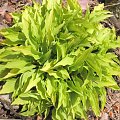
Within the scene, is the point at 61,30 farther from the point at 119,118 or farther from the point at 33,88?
the point at 119,118

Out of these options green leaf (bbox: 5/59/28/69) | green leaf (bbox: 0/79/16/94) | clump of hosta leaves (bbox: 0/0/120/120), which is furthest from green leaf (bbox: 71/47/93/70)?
green leaf (bbox: 0/79/16/94)

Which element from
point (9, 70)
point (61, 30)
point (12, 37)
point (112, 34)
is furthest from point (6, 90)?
point (112, 34)

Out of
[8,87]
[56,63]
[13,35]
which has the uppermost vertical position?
[13,35]

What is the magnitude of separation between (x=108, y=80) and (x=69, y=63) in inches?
17.1

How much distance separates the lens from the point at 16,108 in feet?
11.4

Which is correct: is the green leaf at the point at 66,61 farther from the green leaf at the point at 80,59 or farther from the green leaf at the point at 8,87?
the green leaf at the point at 8,87

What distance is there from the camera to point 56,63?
320 centimetres

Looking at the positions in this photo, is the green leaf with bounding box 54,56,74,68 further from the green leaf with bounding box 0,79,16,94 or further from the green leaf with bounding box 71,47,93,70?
the green leaf with bounding box 0,79,16,94

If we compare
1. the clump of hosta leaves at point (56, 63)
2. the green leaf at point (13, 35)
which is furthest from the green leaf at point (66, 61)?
the green leaf at point (13, 35)

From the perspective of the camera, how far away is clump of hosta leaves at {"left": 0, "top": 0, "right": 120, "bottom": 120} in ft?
10.6

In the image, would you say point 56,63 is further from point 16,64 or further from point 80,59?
point 16,64

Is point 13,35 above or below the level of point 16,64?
above

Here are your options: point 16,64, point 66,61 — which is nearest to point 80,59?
point 66,61

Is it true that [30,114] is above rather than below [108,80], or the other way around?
below
